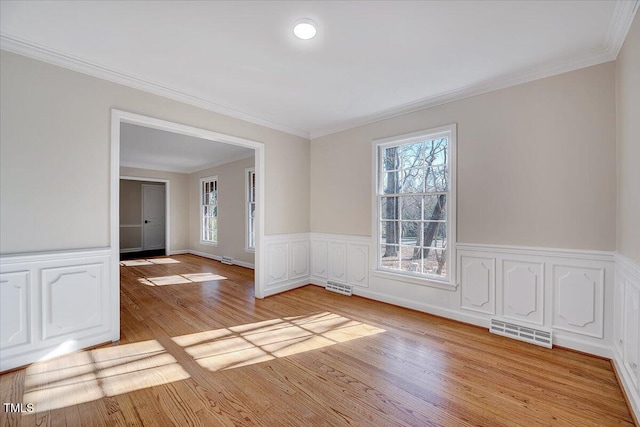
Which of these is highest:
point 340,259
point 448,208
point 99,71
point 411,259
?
point 99,71

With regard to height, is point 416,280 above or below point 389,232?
below

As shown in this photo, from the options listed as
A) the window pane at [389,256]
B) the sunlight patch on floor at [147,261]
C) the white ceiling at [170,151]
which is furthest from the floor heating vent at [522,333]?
the sunlight patch on floor at [147,261]

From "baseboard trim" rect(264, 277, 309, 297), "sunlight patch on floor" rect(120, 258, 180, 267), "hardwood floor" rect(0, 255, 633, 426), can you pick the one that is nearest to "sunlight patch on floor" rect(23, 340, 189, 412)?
"hardwood floor" rect(0, 255, 633, 426)

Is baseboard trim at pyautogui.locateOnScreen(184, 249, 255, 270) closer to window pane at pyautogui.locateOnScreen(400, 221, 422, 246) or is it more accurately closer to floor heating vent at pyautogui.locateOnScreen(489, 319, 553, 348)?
window pane at pyautogui.locateOnScreen(400, 221, 422, 246)

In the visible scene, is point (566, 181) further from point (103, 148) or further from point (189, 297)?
point (189, 297)

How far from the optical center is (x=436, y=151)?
11.2ft

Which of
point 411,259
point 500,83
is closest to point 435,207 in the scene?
point 411,259

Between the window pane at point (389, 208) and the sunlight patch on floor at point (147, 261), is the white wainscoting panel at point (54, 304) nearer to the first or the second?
the window pane at point (389, 208)

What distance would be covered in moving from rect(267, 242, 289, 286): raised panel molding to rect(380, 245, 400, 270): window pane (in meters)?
1.53

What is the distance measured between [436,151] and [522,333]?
215cm

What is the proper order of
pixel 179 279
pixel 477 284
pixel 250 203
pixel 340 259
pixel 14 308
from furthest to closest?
pixel 250 203 < pixel 179 279 < pixel 340 259 < pixel 477 284 < pixel 14 308

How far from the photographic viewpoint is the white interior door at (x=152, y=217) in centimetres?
916

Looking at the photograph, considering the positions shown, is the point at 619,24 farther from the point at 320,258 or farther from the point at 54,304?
the point at 54,304

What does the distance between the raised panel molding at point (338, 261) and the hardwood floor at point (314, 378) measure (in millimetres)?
1110
